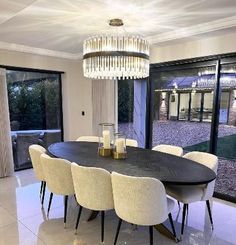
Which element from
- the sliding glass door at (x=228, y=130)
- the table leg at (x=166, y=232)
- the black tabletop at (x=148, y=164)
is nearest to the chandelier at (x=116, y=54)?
the black tabletop at (x=148, y=164)

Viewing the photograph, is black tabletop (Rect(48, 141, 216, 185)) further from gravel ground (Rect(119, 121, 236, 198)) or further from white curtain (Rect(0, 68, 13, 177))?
white curtain (Rect(0, 68, 13, 177))

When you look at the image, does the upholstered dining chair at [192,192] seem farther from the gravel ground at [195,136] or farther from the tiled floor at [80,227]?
the gravel ground at [195,136]

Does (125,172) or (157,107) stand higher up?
(157,107)

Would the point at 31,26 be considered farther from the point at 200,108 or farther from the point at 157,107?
the point at 200,108

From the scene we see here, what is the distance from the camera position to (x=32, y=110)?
5.33 m

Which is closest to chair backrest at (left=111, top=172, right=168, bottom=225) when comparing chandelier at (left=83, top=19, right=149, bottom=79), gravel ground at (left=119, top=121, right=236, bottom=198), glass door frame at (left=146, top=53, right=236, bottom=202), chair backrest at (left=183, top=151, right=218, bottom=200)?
chair backrest at (left=183, top=151, right=218, bottom=200)

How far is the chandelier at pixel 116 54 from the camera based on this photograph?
106 inches

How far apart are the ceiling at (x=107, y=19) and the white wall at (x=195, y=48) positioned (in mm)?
207

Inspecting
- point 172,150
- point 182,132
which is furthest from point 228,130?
point 172,150

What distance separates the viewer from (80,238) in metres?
2.67

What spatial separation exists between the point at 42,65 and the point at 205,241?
171 inches

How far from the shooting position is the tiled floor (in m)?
2.64

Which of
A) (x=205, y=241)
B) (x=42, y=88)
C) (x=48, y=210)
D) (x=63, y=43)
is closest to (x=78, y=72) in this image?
(x=42, y=88)

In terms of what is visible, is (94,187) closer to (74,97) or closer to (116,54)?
(116,54)
